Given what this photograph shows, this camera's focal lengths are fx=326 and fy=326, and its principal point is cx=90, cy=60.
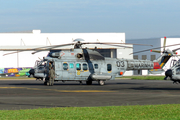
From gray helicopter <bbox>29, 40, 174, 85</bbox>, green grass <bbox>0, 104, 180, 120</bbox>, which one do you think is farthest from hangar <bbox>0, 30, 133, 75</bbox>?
green grass <bbox>0, 104, 180, 120</bbox>

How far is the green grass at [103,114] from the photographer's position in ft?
33.4

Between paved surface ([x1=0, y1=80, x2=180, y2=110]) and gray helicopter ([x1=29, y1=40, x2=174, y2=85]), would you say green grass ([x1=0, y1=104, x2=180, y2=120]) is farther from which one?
gray helicopter ([x1=29, y1=40, x2=174, y2=85])

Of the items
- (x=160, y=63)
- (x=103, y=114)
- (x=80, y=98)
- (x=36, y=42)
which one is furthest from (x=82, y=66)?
(x=36, y=42)

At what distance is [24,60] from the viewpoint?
226 feet

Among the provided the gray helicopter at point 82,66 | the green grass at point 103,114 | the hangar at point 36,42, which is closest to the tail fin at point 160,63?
the gray helicopter at point 82,66

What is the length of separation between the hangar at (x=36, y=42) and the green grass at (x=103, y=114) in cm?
5627

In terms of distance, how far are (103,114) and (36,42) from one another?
204ft

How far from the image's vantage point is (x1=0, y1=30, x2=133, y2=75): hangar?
223ft

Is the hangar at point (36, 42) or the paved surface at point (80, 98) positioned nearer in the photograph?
the paved surface at point (80, 98)

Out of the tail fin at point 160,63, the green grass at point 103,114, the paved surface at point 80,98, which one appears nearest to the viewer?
the green grass at point 103,114

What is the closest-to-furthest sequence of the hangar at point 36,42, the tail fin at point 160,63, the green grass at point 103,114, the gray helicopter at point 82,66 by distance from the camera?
the green grass at point 103,114 → the gray helicopter at point 82,66 → the tail fin at point 160,63 → the hangar at point 36,42

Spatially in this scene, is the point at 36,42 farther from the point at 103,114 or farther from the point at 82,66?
the point at 103,114

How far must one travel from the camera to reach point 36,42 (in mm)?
71438

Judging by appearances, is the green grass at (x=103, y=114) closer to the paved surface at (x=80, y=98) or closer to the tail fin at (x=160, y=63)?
the paved surface at (x=80, y=98)
